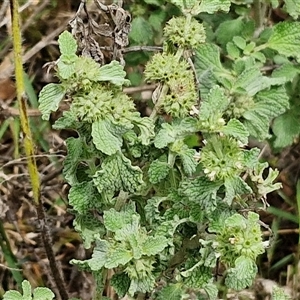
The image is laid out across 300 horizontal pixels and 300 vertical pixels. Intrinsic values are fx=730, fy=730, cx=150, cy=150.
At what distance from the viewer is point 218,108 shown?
1.47m

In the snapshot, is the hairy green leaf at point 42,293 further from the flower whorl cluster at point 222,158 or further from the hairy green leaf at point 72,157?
the flower whorl cluster at point 222,158

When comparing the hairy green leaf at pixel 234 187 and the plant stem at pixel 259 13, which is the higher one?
the plant stem at pixel 259 13

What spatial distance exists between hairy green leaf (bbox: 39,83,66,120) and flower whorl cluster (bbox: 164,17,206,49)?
0.28 meters

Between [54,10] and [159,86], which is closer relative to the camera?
[159,86]

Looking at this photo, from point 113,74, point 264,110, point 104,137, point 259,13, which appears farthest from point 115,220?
point 259,13

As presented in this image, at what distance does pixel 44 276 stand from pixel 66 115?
35.5 inches

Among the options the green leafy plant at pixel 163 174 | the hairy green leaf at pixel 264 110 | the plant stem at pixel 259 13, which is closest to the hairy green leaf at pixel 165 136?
the green leafy plant at pixel 163 174

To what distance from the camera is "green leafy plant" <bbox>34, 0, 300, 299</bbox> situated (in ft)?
4.70

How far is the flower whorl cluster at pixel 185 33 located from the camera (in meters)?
1.57

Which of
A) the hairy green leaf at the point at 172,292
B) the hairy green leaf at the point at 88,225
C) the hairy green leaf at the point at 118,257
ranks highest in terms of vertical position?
the hairy green leaf at the point at 118,257

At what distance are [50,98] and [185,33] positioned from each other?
33cm

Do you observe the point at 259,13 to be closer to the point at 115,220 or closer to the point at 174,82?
the point at 174,82

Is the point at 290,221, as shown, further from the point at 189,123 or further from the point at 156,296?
the point at 189,123

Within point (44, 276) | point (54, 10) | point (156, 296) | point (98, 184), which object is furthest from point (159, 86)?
point (54, 10)
